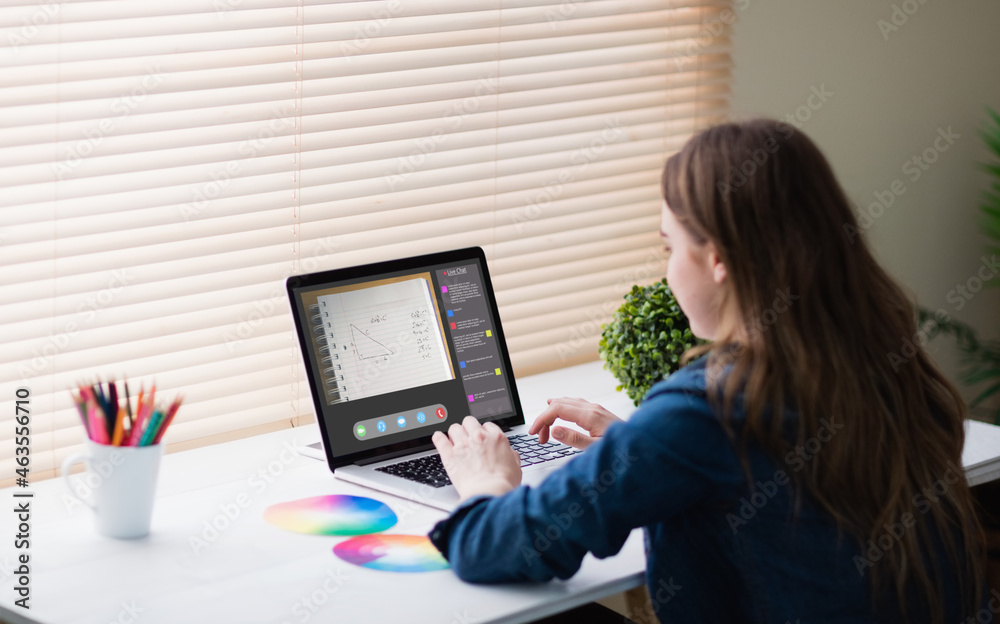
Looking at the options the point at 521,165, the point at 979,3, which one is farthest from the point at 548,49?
the point at 979,3

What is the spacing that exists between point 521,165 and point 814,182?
976mm

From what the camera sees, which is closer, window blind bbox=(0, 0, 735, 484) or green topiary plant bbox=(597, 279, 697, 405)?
window blind bbox=(0, 0, 735, 484)

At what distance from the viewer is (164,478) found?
1.50 meters

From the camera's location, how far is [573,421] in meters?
1.51

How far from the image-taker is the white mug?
1211 millimetres

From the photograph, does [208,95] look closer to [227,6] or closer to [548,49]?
[227,6]

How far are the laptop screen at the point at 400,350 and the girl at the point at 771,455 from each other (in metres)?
0.40

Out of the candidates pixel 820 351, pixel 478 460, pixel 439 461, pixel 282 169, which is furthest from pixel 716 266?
pixel 282 169

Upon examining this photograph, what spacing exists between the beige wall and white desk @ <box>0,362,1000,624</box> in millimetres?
1162

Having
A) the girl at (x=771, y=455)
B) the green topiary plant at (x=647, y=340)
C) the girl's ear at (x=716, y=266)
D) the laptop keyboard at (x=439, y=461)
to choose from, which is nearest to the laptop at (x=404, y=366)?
the laptop keyboard at (x=439, y=461)

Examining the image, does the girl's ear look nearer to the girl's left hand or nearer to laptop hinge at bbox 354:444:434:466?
the girl's left hand

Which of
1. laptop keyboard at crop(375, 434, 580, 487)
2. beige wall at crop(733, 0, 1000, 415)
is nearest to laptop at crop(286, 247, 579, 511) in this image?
laptop keyboard at crop(375, 434, 580, 487)

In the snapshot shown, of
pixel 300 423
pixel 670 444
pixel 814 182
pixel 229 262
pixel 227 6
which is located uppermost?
pixel 227 6

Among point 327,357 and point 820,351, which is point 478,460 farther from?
point 820,351
